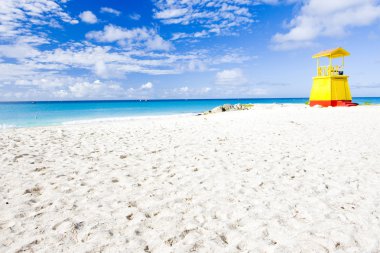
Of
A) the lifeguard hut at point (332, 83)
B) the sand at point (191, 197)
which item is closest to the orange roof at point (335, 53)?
the lifeguard hut at point (332, 83)

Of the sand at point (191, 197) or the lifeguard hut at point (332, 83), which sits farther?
the lifeguard hut at point (332, 83)

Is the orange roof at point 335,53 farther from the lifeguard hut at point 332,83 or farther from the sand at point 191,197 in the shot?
the sand at point 191,197

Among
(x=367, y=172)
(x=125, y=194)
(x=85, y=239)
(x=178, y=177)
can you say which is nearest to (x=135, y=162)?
(x=178, y=177)

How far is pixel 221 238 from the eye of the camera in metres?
3.64

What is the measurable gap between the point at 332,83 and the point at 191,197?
24149 mm

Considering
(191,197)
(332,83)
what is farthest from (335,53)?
(191,197)

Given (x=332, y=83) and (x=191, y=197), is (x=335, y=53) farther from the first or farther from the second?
(x=191, y=197)

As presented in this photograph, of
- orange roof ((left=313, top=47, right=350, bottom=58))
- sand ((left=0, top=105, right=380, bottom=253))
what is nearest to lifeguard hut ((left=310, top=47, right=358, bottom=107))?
orange roof ((left=313, top=47, right=350, bottom=58))

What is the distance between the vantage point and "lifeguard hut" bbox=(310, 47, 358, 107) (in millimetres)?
24391

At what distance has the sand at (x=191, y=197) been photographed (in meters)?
3.57

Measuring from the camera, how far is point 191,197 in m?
4.98

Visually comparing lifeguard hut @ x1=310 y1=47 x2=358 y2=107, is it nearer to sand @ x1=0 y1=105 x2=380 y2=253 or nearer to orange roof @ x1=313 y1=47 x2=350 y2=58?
orange roof @ x1=313 y1=47 x2=350 y2=58

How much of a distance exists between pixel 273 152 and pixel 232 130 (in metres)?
4.53

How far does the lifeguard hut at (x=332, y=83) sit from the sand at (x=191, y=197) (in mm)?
17413
